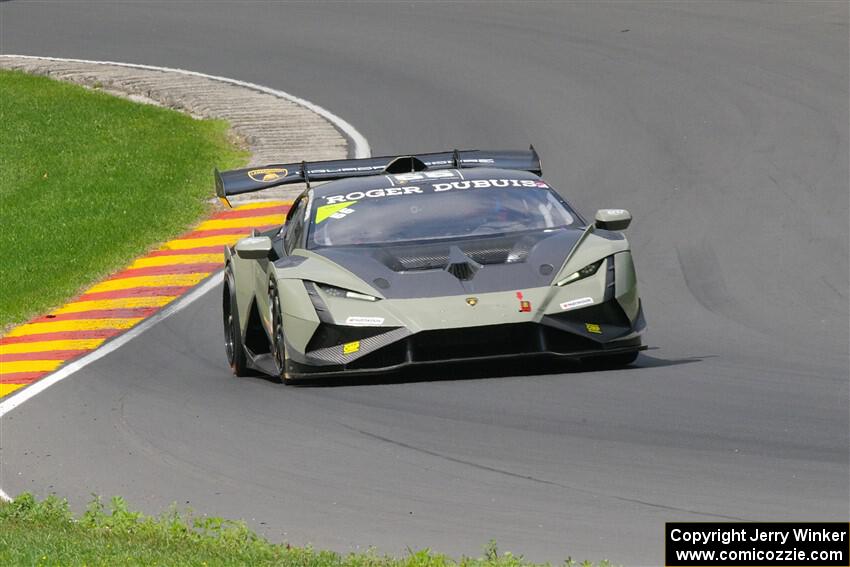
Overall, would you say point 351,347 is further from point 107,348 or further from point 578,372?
point 107,348

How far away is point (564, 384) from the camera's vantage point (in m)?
10.8

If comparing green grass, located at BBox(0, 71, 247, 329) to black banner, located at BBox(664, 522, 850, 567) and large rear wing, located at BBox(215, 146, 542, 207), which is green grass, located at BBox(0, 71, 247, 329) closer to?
large rear wing, located at BBox(215, 146, 542, 207)

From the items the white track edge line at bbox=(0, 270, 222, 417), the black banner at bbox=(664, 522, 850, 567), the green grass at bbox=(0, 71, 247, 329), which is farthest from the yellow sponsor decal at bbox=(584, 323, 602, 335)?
the green grass at bbox=(0, 71, 247, 329)

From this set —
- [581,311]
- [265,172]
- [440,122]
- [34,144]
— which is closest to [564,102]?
[440,122]

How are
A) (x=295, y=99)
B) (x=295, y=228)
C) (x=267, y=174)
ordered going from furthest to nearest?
(x=295, y=99) < (x=267, y=174) < (x=295, y=228)

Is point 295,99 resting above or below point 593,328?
below

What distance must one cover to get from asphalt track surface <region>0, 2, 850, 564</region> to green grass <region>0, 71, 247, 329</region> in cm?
204

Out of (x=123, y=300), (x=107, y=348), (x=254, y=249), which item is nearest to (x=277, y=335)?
(x=254, y=249)

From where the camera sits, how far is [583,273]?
432 inches

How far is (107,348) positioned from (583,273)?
4.97 metres

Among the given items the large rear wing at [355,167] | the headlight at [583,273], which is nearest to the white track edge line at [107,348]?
the large rear wing at [355,167]

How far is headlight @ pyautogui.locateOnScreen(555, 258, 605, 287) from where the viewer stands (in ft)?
35.7

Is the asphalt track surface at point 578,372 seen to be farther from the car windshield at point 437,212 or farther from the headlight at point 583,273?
the car windshield at point 437,212

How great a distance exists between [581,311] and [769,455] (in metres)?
2.32
